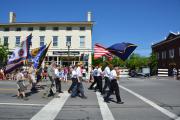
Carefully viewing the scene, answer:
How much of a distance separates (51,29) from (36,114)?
4239 cm

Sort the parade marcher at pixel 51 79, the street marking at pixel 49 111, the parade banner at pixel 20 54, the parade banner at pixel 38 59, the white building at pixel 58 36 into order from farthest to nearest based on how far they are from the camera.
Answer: the white building at pixel 58 36, the parade banner at pixel 38 59, the parade banner at pixel 20 54, the parade marcher at pixel 51 79, the street marking at pixel 49 111

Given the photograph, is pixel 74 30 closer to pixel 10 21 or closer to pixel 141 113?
pixel 10 21

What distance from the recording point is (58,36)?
51281 mm

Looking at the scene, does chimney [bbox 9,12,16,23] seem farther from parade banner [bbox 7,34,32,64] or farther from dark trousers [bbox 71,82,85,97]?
dark trousers [bbox 71,82,85,97]

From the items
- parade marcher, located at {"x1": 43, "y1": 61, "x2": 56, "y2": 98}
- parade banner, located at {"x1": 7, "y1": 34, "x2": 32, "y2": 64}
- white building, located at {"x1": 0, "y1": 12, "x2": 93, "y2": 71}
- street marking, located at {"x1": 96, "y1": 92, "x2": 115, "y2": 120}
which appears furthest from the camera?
white building, located at {"x1": 0, "y1": 12, "x2": 93, "y2": 71}

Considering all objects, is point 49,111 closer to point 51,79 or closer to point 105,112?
point 105,112

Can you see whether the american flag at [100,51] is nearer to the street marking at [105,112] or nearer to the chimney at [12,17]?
the street marking at [105,112]

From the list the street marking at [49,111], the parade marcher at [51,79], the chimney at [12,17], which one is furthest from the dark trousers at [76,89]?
the chimney at [12,17]

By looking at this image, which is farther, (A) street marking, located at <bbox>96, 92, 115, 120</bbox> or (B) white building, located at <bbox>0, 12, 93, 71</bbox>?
(B) white building, located at <bbox>0, 12, 93, 71</bbox>

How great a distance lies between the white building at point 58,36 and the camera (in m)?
50.5

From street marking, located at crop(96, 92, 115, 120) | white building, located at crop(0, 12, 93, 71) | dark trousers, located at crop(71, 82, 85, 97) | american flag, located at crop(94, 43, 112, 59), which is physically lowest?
street marking, located at crop(96, 92, 115, 120)

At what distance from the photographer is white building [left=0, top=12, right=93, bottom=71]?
166ft

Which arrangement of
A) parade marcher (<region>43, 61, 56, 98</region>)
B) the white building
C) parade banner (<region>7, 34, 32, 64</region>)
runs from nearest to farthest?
parade marcher (<region>43, 61, 56, 98</region>), parade banner (<region>7, 34, 32, 64</region>), the white building

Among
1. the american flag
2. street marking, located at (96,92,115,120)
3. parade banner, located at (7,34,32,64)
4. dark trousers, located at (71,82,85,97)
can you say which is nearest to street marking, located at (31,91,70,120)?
street marking, located at (96,92,115,120)
